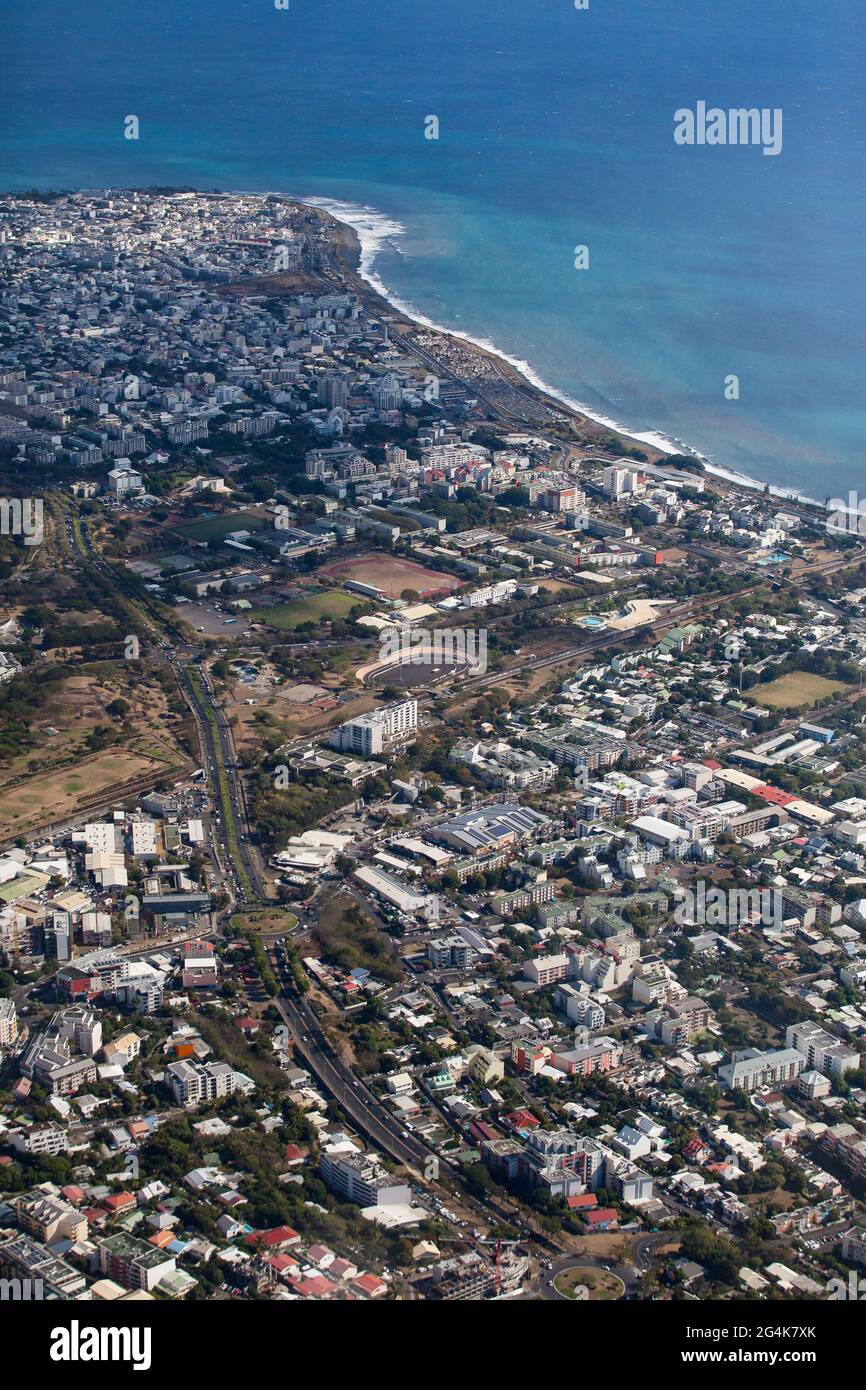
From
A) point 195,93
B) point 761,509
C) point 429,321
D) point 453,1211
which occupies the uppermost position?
point 195,93

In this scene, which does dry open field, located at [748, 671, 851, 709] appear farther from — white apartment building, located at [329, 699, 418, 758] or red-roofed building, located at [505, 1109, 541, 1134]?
red-roofed building, located at [505, 1109, 541, 1134]

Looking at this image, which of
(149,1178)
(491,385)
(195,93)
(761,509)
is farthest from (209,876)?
(195,93)

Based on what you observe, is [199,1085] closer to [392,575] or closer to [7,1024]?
[7,1024]

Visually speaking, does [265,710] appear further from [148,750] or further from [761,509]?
[761,509]

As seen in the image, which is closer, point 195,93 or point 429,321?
point 429,321

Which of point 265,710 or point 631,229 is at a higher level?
point 631,229

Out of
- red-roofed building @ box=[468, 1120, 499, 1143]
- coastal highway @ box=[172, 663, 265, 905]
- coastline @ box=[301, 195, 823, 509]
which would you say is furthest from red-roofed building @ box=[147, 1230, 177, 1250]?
coastline @ box=[301, 195, 823, 509]
